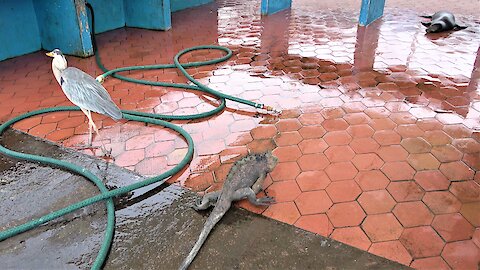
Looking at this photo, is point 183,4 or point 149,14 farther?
point 183,4

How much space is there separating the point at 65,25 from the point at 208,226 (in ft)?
14.3

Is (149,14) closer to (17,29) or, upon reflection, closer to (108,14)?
(108,14)

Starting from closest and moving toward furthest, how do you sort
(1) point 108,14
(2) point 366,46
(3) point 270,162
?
(3) point 270,162
(2) point 366,46
(1) point 108,14

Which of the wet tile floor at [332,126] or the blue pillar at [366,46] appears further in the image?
the blue pillar at [366,46]

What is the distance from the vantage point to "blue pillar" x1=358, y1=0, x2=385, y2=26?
6855mm

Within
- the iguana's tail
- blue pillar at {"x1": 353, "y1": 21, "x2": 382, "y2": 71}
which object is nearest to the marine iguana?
the iguana's tail

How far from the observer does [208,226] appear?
236 centimetres

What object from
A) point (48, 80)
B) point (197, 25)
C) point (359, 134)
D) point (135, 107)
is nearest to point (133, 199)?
point (135, 107)

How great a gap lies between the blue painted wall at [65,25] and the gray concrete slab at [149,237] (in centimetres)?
306

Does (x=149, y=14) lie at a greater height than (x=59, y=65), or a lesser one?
lesser

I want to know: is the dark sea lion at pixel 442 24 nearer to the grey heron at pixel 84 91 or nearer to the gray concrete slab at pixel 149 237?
the gray concrete slab at pixel 149 237

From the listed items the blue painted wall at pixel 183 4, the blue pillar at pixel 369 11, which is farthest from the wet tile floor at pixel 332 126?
the blue painted wall at pixel 183 4

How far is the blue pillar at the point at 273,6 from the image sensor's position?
783 centimetres

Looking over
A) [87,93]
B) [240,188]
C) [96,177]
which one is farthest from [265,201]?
[87,93]
